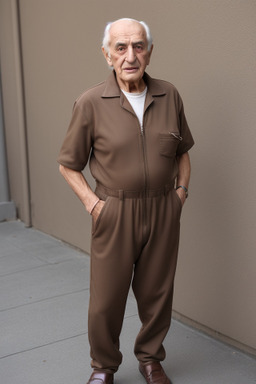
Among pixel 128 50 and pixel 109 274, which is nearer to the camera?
pixel 128 50

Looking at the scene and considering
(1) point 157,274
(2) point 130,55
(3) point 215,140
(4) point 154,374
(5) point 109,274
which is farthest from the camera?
(3) point 215,140

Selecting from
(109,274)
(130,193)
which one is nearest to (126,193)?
(130,193)

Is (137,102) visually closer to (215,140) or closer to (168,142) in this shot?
(168,142)

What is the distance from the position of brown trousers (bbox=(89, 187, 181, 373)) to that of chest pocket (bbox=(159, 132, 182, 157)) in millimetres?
215

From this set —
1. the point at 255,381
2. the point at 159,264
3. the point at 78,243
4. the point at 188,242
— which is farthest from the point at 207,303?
the point at 78,243

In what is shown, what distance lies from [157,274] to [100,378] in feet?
2.25

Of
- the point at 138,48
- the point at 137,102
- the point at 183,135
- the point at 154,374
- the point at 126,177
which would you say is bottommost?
the point at 154,374

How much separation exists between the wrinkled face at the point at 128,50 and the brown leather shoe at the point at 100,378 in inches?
64.8

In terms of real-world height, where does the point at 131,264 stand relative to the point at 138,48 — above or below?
below

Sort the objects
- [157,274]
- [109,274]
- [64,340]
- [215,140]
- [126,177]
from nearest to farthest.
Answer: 1. [126,177]
2. [109,274]
3. [157,274]
4. [215,140]
5. [64,340]

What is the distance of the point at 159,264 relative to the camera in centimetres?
293

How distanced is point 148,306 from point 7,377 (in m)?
0.98

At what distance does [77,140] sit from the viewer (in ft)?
9.00

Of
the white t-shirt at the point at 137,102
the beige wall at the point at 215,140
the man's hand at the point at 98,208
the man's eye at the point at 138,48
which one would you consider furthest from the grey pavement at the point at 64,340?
the man's eye at the point at 138,48
